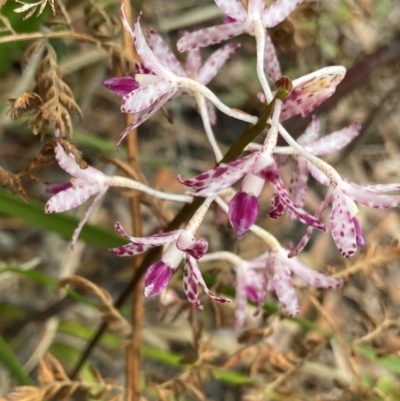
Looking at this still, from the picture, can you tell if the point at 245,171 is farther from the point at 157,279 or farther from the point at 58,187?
the point at 58,187

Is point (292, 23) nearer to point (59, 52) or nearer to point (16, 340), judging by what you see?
point (59, 52)

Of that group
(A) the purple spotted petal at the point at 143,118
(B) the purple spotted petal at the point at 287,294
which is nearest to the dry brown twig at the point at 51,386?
(B) the purple spotted petal at the point at 287,294

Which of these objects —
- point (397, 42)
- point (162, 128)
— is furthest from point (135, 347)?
point (162, 128)

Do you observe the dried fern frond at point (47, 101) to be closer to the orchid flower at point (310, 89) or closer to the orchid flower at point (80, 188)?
the orchid flower at point (80, 188)

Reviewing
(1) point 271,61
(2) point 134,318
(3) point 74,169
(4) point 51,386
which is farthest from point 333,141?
(4) point 51,386

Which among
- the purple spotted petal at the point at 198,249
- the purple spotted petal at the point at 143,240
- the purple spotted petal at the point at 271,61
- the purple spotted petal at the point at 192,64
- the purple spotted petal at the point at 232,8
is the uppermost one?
the purple spotted petal at the point at 232,8
